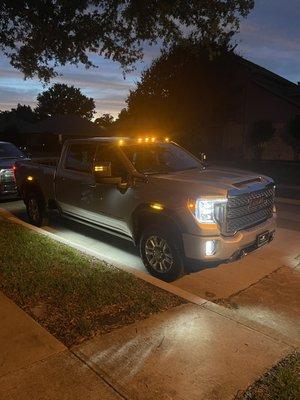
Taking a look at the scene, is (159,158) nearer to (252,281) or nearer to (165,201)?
(165,201)

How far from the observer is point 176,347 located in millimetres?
3891

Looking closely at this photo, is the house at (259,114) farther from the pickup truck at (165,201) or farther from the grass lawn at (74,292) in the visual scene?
the grass lawn at (74,292)

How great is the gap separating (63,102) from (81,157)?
102m

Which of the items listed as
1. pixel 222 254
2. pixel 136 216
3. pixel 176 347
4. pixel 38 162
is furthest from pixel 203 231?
pixel 38 162

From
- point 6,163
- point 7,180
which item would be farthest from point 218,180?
point 6,163

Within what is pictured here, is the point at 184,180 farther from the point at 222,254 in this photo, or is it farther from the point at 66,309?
the point at 66,309

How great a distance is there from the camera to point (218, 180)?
5.59 metres

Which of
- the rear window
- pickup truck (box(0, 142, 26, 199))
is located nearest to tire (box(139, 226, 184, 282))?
the rear window

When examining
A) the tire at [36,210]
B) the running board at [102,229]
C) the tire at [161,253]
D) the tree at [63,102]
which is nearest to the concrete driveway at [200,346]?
the tire at [161,253]

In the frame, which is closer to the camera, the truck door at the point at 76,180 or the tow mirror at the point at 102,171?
the tow mirror at the point at 102,171

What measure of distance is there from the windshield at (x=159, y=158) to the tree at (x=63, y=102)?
100.0 m

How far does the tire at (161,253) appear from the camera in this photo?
17.9ft

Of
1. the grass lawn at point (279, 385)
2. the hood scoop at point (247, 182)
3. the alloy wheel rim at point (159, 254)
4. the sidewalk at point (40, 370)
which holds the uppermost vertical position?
the hood scoop at point (247, 182)

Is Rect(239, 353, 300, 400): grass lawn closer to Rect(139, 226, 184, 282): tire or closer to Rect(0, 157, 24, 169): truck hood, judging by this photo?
Rect(139, 226, 184, 282): tire
